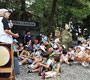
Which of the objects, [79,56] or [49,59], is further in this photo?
[79,56]

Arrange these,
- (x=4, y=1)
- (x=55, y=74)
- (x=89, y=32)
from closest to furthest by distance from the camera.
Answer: (x=55, y=74) → (x=4, y=1) → (x=89, y=32)

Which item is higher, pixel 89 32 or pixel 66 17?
pixel 66 17

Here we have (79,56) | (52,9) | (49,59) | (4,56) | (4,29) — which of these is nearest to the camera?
(4,56)

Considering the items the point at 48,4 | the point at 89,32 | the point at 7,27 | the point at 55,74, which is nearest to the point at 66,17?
the point at 48,4

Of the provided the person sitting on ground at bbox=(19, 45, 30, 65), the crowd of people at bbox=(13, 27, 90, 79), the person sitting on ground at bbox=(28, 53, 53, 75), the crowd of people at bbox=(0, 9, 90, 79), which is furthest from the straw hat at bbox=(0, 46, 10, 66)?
the person sitting on ground at bbox=(19, 45, 30, 65)

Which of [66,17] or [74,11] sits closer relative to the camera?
[74,11]

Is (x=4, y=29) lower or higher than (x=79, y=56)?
higher

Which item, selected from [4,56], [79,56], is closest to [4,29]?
[4,56]

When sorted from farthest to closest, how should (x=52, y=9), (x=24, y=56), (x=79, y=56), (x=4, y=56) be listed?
(x=52, y=9)
(x=24, y=56)
(x=79, y=56)
(x=4, y=56)

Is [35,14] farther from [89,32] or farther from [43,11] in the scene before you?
[89,32]

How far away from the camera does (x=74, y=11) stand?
1188 centimetres

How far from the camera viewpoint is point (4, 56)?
3221 mm

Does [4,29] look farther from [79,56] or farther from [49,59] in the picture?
[79,56]

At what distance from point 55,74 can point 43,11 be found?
7895 millimetres
